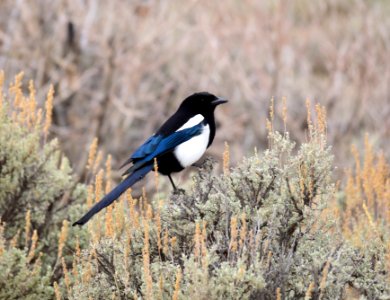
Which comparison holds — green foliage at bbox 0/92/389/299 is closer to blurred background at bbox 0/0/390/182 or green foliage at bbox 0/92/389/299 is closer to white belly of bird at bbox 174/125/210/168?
white belly of bird at bbox 174/125/210/168

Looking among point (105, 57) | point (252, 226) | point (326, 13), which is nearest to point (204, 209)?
point (252, 226)

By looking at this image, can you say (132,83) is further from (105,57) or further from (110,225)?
(110,225)

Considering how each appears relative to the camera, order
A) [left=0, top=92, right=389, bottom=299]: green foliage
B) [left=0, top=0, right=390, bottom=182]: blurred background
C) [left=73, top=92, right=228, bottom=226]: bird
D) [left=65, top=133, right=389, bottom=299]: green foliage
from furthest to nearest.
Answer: [left=0, top=0, right=390, bottom=182]: blurred background → [left=73, top=92, right=228, bottom=226]: bird → [left=65, top=133, right=389, bottom=299]: green foliage → [left=0, top=92, right=389, bottom=299]: green foliage

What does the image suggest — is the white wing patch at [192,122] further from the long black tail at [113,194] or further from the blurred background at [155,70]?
the blurred background at [155,70]

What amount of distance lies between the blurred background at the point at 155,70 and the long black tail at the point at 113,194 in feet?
13.9

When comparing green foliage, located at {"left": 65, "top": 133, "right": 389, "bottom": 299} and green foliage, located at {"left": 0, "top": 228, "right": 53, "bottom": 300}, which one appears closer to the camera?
green foliage, located at {"left": 65, "top": 133, "right": 389, "bottom": 299}

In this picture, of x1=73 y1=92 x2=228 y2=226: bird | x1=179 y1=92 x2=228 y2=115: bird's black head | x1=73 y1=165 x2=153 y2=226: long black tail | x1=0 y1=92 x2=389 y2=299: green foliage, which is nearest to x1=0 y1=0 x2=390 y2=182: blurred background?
x1=179 y1=92 x2=228 y2=115: bird's black head

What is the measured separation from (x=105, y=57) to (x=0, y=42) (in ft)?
4.89

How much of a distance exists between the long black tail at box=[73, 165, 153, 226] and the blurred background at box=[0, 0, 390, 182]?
4251 mm

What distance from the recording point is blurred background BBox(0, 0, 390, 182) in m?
9.70

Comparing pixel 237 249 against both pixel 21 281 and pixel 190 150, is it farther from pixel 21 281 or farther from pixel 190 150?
pixel 190 150

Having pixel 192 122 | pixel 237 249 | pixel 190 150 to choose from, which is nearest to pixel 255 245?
pixel 237 249

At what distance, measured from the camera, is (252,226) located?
152 inches

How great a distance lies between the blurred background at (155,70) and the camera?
970 centimetres
